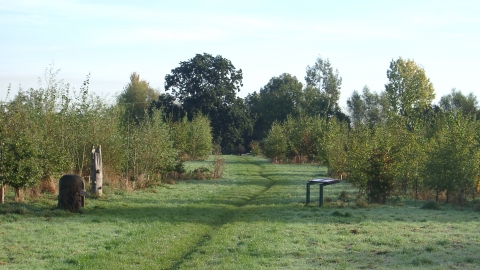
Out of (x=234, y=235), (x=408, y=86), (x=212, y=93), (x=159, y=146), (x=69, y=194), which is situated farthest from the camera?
(x=408, y=86)

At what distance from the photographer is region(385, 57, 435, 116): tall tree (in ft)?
235

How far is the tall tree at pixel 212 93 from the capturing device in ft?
212

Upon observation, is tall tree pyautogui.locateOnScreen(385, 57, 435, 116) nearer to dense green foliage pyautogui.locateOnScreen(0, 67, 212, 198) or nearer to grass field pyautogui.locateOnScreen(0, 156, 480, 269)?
dense green foliage pyautogui.locateOnScreen(0, 67, 212, 198)

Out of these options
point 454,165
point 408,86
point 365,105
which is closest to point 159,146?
point 454,165

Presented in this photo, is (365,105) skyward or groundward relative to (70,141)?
skyward

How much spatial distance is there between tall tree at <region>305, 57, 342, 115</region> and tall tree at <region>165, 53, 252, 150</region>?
23608 mm

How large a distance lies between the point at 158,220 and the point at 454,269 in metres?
8.96

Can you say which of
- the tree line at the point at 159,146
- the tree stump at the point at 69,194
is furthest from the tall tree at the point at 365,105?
the tree stump at the point at 69,194

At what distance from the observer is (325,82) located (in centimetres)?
9150

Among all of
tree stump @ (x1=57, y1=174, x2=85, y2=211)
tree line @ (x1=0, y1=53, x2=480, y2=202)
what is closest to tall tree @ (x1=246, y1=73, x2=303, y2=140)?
tree line @ (x1=0, y1=53, x2=480, y2=202)

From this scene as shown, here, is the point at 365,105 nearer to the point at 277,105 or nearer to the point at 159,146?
the point at 277,105

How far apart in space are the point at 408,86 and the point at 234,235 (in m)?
62.6

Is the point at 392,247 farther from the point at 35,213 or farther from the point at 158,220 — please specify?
Result: the point at 35,213

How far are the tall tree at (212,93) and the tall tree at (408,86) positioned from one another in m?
20.9
